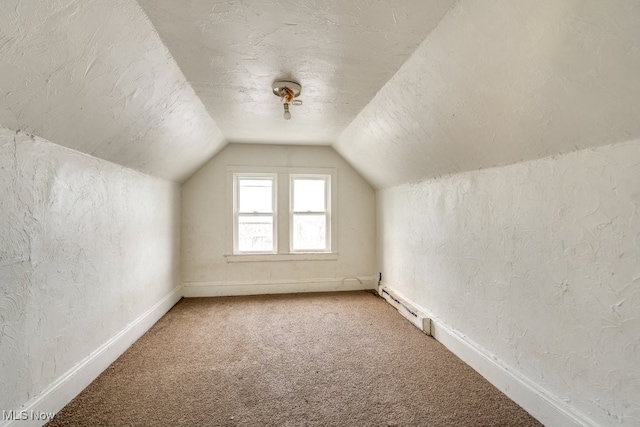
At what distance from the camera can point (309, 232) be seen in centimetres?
411

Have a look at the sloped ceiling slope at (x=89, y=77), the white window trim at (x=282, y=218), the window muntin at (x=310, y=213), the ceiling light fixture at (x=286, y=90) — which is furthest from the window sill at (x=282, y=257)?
the ceiling light fixture at (x=286, y=90)

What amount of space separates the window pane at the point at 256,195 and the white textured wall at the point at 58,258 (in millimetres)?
1477

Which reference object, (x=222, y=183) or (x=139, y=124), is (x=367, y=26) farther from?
(x=222, y=183)

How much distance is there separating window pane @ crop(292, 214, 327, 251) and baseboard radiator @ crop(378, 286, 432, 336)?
112 cm

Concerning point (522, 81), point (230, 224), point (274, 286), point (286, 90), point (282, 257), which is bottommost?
point (274, 286)

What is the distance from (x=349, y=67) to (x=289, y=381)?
7.07 ft

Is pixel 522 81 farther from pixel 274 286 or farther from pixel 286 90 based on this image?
pixel 274 286

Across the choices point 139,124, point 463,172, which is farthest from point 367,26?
point 139,124

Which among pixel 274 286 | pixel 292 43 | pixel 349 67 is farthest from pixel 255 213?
pixel 292 43

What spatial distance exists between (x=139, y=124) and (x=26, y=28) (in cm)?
98

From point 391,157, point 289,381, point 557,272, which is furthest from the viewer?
point 391,157

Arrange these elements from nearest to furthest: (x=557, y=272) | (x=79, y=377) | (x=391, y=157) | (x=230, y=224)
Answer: (x=557, y=272), (x=79, y=377), (x=391, y=157), (x=230, y=224)

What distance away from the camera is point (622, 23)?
902 millimetres

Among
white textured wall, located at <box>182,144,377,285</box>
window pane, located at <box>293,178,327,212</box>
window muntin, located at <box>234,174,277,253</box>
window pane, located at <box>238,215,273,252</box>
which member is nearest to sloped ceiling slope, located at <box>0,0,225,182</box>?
white textured wall, located at <box>182,144,377,285</box>
